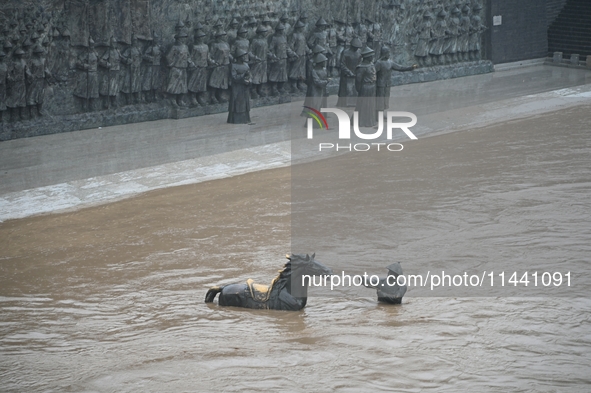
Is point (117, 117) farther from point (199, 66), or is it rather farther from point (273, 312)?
point (273, 312)

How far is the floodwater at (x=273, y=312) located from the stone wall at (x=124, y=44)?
448 cm

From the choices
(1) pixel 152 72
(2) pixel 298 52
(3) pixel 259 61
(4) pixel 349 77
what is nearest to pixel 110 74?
(1) pixel 152 72

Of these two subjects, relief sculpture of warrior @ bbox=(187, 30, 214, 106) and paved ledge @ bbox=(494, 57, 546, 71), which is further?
paved ledge @ bbox=(494, 57, 546, 71)

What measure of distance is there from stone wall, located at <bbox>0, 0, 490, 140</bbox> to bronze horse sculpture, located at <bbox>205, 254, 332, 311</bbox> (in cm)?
828

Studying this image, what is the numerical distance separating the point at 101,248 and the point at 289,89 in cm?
951

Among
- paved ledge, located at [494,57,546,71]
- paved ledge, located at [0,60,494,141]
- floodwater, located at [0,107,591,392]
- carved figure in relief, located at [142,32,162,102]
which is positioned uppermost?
carved figure in relief, located at [142,32,162,102]

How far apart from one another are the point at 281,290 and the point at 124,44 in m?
9.52

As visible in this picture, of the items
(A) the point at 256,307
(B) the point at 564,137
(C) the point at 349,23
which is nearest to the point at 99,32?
(C) the point at 349,23

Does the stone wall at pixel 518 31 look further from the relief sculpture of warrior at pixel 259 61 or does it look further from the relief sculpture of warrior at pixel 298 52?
the relief sculpture of warrior at pixel 259 61

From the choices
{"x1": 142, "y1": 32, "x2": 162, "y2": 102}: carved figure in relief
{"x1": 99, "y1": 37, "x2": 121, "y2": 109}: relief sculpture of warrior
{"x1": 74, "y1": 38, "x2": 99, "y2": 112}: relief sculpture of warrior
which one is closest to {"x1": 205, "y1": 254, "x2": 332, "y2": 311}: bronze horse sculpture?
{"x1": 74, "y1": 38, "x2": 99, "y2": 112}: relief sculpture of warrior

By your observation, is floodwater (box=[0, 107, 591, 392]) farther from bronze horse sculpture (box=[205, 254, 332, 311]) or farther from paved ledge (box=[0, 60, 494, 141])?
paved ledge (box=[0, 60, 494, 141])

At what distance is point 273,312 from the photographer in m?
8.41

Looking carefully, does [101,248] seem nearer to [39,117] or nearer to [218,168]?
[218,168]

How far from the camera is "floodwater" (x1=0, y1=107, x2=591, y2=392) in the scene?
23.1 feet
